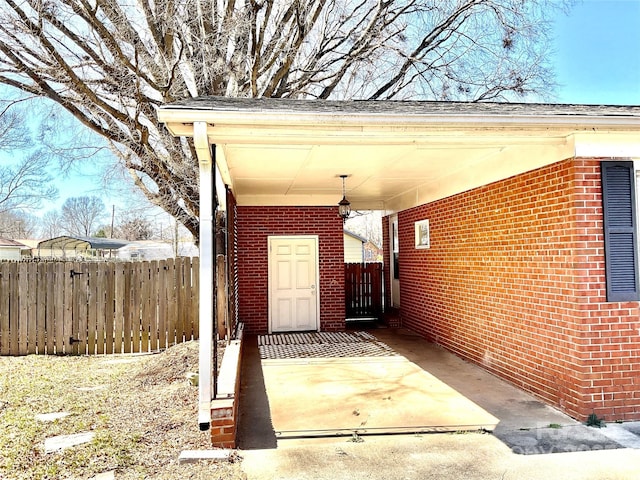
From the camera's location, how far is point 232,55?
10.4 metres

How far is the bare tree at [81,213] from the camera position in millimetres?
53406

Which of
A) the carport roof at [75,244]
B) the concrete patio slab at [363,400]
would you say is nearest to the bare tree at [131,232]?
the carport roof at [75,244]

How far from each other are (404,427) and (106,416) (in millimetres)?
3193

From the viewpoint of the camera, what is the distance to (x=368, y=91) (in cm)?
1334

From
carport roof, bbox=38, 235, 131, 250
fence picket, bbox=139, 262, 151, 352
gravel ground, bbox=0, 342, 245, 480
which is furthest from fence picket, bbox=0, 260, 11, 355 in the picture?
carport roof, bbox=38, 235, 131, 250

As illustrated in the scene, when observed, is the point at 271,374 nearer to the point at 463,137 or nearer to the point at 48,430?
the point at 48,430

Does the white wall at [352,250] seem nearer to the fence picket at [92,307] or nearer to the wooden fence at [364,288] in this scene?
the wooden fence at [364,288]

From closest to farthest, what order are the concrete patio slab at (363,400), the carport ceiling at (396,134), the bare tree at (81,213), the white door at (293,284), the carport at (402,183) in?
the carport ceiling at (396,134) → the carport at (402,183) → the concrete patio slab at (363,400) → the white door at (293,284) → the bare tree at (81,213)

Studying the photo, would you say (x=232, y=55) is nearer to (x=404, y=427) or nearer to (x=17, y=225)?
(x=404, y=427)

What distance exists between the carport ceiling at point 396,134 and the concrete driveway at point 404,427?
9.01 feet

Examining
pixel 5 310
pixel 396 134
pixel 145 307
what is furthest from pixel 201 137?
pixel 5 310

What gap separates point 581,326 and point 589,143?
73.0 inches

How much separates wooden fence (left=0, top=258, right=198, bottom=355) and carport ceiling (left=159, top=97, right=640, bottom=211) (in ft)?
9.89

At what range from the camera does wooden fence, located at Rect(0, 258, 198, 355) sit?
8.55m
